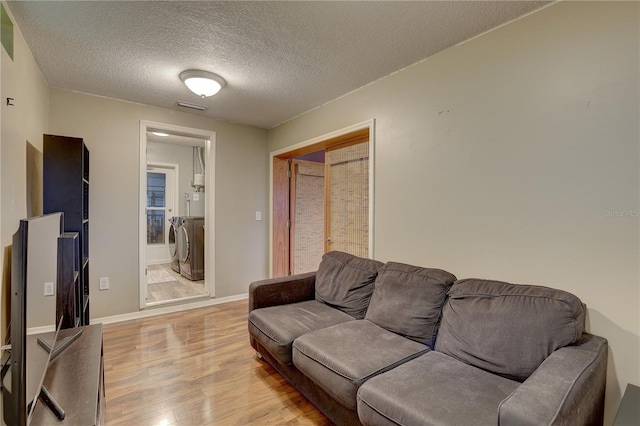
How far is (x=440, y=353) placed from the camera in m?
1.71

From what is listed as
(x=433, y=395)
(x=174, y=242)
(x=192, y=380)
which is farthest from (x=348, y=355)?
(x=174, y=242)

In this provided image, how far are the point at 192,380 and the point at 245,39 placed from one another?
2482 mm

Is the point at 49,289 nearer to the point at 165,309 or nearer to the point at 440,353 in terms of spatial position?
the point at 440,353

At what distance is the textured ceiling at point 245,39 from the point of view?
1729 millimetres

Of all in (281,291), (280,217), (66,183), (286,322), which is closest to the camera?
(286,322)

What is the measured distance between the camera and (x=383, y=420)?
4.22 ft

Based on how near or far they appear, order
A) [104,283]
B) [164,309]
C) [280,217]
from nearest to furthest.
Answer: [104,283]
[164,309]
[280,217]

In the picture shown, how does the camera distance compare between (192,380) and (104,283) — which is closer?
(192,380)

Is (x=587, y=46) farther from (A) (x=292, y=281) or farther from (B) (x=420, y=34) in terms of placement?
(A) (x=292, y=281)

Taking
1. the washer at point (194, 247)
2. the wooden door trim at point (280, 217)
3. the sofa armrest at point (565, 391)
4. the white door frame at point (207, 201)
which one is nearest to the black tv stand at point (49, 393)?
the sofa armrest at point (565, 391)

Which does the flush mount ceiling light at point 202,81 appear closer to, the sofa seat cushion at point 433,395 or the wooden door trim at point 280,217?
the wooden door trim at point 280,217

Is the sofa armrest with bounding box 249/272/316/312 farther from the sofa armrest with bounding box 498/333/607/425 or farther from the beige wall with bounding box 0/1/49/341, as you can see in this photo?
the sofa armrest with bounding box 498/333/607/425

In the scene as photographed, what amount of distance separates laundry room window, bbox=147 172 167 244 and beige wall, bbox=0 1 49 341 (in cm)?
416

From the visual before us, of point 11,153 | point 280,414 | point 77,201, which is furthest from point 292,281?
point 11,153
